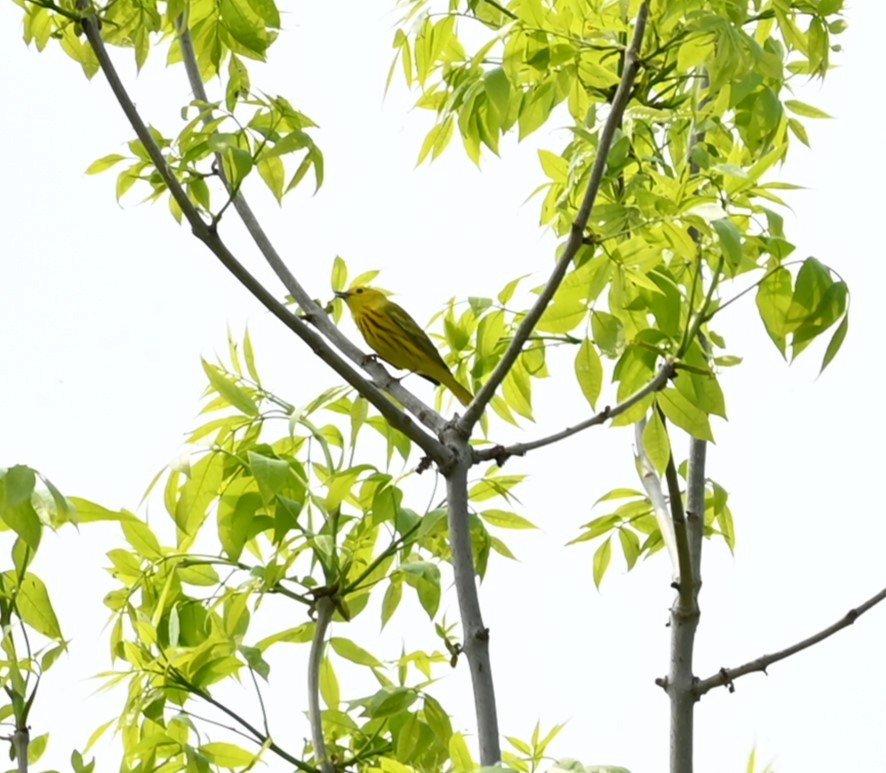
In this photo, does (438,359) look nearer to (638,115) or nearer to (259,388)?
(259,388)

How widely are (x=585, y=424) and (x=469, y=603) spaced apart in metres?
0.29

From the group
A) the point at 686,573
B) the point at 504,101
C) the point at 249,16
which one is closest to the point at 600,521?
the point at 686,573

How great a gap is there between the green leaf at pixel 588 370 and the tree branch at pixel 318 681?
1.64 feet

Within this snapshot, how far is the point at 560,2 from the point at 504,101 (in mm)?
177

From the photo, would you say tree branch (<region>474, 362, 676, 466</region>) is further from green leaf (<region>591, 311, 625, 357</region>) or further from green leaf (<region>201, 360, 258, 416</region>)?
green leaf (<region>201, 360, 258, 416</region>)

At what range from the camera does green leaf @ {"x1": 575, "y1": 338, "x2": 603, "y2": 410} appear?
6.20 ft

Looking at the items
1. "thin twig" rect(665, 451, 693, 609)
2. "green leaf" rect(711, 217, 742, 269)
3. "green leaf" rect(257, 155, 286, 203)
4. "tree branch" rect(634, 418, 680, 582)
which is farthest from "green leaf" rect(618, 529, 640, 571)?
"green leaf" rect(711, 217, 742, 269)

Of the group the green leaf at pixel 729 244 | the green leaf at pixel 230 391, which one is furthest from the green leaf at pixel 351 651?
the green leaf at pixel 729 244

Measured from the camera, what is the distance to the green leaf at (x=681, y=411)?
1.84m

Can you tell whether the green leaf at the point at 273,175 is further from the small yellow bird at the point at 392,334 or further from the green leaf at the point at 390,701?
the small yellow bird at the point at 392,334

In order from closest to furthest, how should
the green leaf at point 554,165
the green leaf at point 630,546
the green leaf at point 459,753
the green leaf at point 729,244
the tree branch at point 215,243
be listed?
the green leaf at point 729,244
the tree branch at point 215,243
the green leaf at point 459,753
the green leaf at point 554,165
the green leaf at point 630,546

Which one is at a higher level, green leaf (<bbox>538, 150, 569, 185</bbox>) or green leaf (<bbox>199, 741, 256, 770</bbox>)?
green leaf (<bbox>538, 150, 569, 185</bbox>)

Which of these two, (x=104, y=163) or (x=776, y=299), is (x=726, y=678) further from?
(x=104, y=163)

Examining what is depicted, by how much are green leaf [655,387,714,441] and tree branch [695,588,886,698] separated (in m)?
0.39
